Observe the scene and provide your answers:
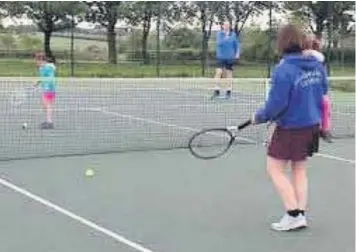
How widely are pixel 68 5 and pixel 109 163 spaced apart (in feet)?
51.1

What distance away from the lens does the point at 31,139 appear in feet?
32.8

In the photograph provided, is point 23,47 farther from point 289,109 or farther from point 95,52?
point 289,109

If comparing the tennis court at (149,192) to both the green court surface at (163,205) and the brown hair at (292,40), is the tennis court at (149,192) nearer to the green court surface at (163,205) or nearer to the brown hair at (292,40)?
the green court surface at (163,205)

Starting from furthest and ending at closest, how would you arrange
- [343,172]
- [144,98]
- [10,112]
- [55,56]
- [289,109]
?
[55,56] < [144,98] < [10,112] < [343,172] < [289,109]

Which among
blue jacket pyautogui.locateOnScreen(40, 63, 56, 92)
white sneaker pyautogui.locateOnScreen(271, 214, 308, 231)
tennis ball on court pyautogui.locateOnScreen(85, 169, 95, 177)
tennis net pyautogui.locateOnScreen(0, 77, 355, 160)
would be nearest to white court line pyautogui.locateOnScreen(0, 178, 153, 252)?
tennis ball on court pyautogui.locateOnScreen(85, 169, 95, 177)

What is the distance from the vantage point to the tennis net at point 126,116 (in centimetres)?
948

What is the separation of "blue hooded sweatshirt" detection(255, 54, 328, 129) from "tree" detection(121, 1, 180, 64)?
58.3 ft

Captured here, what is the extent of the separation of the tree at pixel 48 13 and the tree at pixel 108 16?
395mm

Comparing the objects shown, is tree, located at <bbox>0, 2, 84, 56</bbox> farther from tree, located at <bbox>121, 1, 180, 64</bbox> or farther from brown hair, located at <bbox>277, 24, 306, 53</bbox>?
brown hair, located at <bbox>277, 24, 306, 53</bbox>

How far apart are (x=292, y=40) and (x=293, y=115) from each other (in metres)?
0.49

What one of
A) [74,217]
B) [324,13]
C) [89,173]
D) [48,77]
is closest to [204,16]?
[324,13]

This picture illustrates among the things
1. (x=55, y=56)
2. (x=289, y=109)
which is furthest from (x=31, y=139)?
(x=55, y=56)

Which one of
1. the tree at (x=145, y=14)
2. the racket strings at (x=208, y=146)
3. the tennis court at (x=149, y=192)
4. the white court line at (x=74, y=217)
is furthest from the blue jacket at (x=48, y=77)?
the tree at (x=145, y=14)

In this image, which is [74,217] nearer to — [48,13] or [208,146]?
[208,146]
